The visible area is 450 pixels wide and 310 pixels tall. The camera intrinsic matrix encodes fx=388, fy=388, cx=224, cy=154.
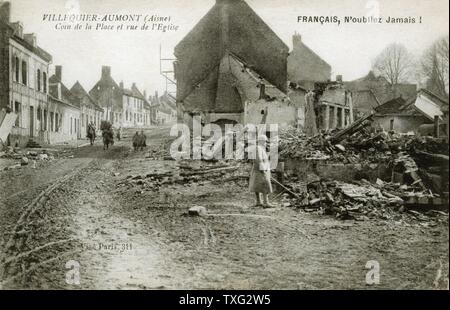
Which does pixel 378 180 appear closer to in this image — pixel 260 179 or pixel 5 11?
pixel 260 179

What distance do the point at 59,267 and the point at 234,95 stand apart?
18.3 feet

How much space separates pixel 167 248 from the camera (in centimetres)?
593

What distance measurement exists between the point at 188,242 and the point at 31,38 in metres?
4.59

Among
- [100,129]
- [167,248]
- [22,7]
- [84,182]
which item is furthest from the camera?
[100,129]

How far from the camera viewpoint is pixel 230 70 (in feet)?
32.0

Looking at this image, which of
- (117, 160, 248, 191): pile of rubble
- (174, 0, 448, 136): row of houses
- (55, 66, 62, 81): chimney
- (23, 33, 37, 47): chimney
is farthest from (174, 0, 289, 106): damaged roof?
(23, 33, 37, 47): chimney

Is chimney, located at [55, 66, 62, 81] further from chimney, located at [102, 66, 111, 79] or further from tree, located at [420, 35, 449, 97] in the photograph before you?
tree, located at [420, 35, 449, 97]

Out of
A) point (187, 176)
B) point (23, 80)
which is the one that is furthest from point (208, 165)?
point (23, 80)

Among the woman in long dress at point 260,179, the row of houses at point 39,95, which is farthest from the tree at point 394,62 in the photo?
the row of houses at point 39,95

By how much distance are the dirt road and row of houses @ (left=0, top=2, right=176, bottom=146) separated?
1.17 metres

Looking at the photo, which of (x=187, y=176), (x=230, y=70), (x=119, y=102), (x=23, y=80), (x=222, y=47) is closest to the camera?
(x=187, y=176)
